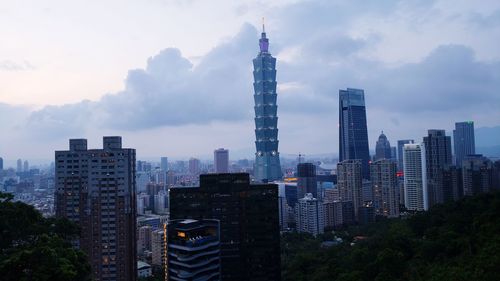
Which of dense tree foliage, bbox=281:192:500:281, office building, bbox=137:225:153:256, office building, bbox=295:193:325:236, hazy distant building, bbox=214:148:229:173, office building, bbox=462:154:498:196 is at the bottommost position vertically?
office building, bbox=137:225:153:256

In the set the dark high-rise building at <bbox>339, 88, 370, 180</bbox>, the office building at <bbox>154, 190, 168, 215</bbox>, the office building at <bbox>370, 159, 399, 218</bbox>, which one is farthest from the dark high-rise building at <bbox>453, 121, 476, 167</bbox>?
the office building at <bbox>154, 190, 168, 215</bbox>

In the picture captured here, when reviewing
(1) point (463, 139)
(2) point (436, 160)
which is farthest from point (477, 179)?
(1) point (463, 139)

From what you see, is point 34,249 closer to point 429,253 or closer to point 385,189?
point 429,253

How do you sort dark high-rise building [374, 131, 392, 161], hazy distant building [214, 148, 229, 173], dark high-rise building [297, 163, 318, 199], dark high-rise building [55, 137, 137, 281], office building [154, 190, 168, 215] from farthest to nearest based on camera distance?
dark high-rise building [374, 131, 392, 161] → hazy distant building [214, 148, 229, 173] → dark high-rise building [297, 163, 318, 199] → office building [154, 190, 168, 215] → dark high-rise building [55, 137, 137, 281]

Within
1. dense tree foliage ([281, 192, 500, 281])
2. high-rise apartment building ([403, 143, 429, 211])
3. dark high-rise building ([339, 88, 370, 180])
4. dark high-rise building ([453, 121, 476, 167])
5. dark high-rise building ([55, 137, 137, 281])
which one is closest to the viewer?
dense tree foliage ([281, 192, 500, 281])

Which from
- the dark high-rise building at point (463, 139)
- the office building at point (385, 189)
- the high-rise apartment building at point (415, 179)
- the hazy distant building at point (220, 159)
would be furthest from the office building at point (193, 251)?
the hazy distant building at point (220, 159)

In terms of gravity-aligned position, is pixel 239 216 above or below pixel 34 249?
below

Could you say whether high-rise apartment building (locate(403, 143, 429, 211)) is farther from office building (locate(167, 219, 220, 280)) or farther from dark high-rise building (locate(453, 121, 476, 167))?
office building (locate(167, 219, 220, 280))
